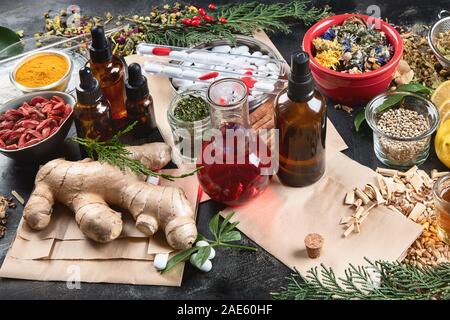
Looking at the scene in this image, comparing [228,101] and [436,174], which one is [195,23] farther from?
[436,174]

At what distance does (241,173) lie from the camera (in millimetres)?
1354

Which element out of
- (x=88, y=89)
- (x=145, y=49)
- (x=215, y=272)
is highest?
(x=88, y=89)

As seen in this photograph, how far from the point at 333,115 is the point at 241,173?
31 centimetres

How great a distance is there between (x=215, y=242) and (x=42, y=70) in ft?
2.06

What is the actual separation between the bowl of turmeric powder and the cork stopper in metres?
0.68

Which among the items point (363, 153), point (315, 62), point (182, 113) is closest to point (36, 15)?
point (182, 113)

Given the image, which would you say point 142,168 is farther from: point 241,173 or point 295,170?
point 295,170

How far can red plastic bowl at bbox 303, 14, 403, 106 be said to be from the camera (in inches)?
59.2

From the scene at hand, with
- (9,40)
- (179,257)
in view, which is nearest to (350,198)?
(179,257)

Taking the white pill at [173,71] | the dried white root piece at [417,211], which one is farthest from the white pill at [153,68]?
the dried white root piece at [417,211]

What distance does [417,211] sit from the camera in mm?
1339

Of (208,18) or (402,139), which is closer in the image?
(402,139)

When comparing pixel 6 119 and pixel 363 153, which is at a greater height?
pixel 6 119

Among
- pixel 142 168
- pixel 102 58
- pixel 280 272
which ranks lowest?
pixel 280 272
